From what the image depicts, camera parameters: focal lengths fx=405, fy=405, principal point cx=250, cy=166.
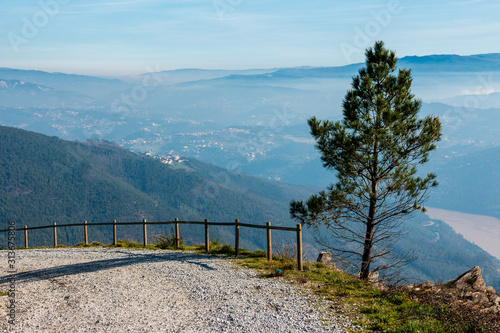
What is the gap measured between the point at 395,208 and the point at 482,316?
23.3 feet

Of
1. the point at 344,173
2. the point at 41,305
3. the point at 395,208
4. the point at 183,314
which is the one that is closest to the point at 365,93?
the point at 344,173

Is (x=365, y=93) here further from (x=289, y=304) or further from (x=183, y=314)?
(x=183, y=314)

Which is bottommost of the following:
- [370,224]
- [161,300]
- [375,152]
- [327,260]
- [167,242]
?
[167,242]

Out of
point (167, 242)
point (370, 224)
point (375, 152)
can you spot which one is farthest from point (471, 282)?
point (167, 242)

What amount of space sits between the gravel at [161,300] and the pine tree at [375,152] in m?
4.57

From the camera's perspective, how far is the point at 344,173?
16.7 m

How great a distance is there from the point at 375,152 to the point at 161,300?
979 cm

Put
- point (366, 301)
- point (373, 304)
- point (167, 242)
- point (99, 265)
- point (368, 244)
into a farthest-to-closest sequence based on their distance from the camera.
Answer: point (167, 242), point (99, 265), point (368, 244), point (366, 301), point (373, 304)

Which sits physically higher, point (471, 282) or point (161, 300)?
point (161, 300)

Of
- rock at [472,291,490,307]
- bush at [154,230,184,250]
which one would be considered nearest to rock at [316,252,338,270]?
rock at [472,291,490,307]

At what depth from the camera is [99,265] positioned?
17234 millimetres

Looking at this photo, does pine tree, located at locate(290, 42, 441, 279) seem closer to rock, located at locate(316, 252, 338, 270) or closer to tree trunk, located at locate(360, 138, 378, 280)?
tree trunk, located at locate(360, 138, 378, 280)

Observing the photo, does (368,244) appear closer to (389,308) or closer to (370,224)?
(370,224)

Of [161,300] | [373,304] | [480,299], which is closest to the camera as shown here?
[373,304]
